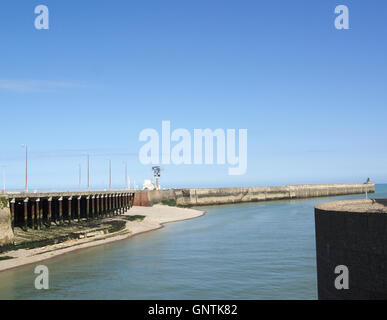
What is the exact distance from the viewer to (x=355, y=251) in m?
12.1

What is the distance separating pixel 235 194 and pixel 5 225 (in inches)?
3861

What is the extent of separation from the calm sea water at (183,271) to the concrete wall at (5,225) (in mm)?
5853

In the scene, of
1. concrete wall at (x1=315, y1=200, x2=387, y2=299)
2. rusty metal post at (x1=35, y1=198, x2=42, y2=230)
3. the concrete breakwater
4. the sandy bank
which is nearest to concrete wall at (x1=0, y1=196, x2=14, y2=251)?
the sandy bank

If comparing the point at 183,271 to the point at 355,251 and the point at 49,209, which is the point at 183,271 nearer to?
the point at 355,251

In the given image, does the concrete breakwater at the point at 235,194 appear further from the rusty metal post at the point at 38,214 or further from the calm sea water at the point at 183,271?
the calm sea water at the point at 183,271

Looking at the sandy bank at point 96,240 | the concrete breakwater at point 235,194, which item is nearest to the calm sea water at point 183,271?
the sandy bank at point 96,240

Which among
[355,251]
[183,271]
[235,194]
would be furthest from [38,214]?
[235,194]

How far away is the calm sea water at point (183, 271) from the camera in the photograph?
27416 mm

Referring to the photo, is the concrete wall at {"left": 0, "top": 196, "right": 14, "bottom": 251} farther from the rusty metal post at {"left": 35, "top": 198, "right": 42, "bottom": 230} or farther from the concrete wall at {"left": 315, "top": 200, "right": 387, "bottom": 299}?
the concrete wall at {"left": 315, "top": 200, "right": 387, "bottom": 299}

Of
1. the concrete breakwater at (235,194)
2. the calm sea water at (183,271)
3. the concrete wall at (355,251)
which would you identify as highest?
the concrete wall at (355,251)
